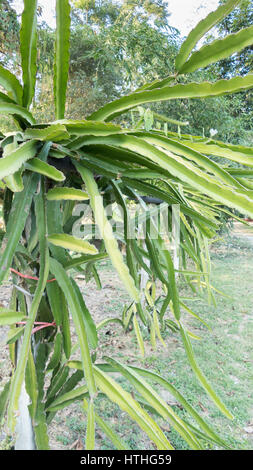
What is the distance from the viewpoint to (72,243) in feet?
1.06

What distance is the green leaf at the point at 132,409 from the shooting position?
15.9 inches

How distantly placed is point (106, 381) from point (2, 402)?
191 millimetres

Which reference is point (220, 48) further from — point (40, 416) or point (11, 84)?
point (40, 416)

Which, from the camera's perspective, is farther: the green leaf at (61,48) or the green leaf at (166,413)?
the green leaf at (166,413)

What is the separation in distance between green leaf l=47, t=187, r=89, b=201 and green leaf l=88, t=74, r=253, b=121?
0.35 ft

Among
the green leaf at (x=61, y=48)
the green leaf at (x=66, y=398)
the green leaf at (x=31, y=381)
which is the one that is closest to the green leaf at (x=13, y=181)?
the green leaf at (x=61, y=48)

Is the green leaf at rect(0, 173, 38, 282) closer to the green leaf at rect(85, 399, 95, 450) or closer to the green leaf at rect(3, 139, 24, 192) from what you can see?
the green leaf at rect(3, 139, 24, 192)

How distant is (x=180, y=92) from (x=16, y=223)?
0.22 metres

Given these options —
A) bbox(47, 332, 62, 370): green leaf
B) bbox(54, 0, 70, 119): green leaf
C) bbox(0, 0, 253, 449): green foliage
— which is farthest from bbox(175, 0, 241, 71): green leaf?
bbox(47, 332, 62, 370): green leaf

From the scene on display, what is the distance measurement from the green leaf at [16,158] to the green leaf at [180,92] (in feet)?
0.31

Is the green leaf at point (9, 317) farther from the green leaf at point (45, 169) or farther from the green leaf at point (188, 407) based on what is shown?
the green leaf at point (188, 407)

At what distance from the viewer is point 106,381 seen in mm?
435

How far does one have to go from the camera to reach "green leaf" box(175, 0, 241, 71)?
0.89 ft
